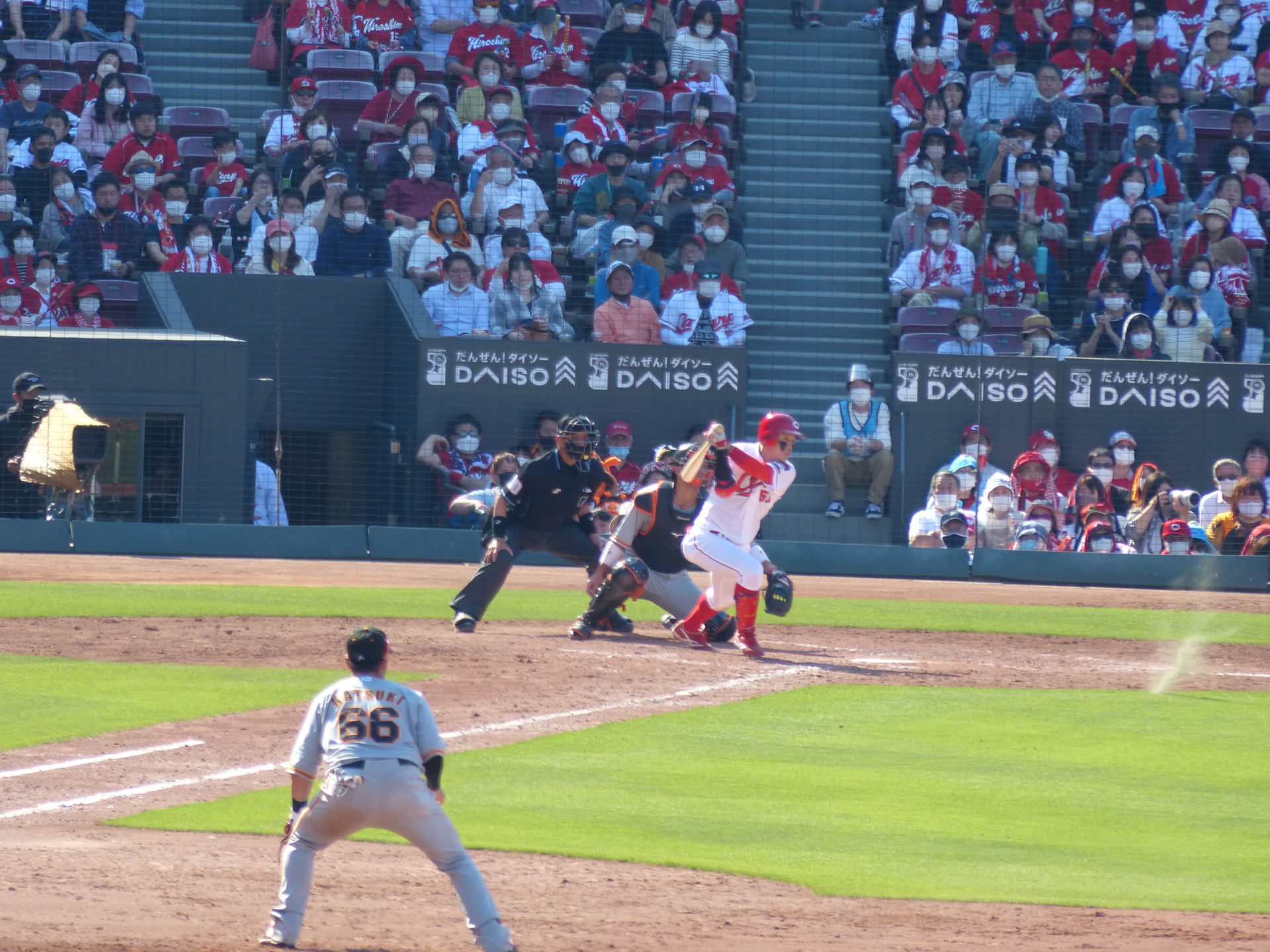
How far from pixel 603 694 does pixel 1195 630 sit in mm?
6883

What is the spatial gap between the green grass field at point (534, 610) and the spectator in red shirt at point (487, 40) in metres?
8.88

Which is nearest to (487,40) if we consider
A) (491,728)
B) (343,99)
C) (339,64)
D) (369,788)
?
(339,64)

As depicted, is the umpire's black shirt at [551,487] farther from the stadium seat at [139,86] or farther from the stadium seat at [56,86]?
the stadium seat at [56,86]

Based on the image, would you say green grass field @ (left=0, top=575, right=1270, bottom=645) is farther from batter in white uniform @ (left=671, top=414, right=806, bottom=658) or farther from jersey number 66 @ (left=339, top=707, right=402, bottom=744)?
jersey number 66 @ (left=339, top=707, right=402, bottom=744)

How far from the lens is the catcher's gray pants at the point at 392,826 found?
5.15 metres

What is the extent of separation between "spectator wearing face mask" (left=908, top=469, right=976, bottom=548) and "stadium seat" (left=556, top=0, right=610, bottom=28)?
874cm


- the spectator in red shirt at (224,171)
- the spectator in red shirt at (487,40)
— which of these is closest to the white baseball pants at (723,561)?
the spectator in red shirt at (224,171)

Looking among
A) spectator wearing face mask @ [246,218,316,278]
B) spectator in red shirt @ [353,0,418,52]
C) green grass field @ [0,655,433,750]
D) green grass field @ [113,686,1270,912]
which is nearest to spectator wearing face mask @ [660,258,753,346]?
spectator wearing face mask @ [246,218,316,278]

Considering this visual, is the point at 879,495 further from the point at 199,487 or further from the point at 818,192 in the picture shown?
the point at 199,487

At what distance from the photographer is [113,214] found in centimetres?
1936

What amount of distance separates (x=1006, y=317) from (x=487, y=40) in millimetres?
7877

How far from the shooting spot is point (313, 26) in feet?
71.5

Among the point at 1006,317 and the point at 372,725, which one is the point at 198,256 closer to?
the point at 1006,317

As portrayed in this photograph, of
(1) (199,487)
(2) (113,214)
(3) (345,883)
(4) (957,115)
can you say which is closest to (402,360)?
(1) (199,487)
